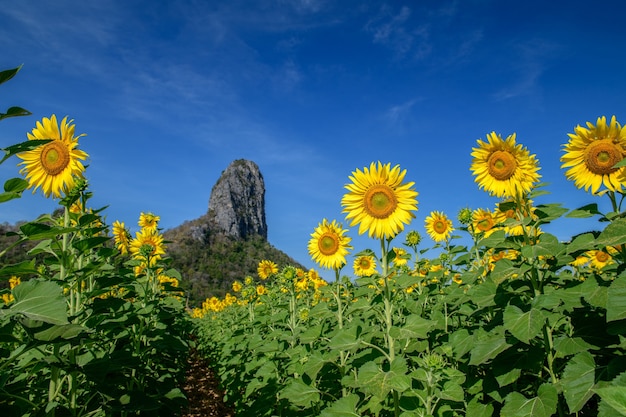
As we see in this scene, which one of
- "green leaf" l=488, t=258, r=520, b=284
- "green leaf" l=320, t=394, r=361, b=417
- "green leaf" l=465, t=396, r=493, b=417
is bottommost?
"green leaf" l=465, t=396, r=493, b=417

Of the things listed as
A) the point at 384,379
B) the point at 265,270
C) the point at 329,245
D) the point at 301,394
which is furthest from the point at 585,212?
the point at 265,270

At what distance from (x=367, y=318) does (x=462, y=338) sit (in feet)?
6.33

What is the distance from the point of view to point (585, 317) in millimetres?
3160

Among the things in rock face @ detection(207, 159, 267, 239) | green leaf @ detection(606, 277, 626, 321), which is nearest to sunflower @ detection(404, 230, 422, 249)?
green leaf @ detection(606, 277, 626, 321)

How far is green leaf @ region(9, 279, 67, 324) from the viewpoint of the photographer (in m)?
1.96

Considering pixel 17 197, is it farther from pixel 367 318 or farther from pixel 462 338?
pixel 367 318

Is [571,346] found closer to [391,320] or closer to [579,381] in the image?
[579,381]

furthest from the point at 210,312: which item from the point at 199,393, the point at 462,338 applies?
the point at 462,338

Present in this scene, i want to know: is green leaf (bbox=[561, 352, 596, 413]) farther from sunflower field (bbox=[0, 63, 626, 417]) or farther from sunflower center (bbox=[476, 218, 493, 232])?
sunflower center (bbox=[476, 218, 493, 232])

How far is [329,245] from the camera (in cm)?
544

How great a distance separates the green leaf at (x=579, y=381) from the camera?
2.56 m

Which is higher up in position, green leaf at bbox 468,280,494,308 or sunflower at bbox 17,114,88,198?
sunflower at bbox 17,114,88,198

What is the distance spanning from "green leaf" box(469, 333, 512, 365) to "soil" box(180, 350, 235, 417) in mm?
4395

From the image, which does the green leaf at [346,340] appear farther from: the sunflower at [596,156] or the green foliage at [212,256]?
the green foliage at [212,256]
